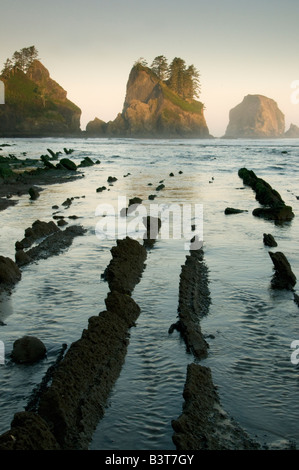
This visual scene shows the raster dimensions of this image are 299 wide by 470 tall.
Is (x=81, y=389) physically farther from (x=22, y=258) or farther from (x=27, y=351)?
(x=22, y=258)

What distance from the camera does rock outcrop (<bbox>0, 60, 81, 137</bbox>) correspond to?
5719 inches

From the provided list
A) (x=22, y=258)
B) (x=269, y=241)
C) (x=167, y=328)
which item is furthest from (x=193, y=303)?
(x=269, y=241)

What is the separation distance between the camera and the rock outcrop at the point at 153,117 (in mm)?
166875

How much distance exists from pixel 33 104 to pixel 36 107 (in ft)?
6.88

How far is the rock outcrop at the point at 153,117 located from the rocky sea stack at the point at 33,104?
1202cm

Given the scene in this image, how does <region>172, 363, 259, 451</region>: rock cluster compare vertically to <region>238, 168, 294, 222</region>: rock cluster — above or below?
below

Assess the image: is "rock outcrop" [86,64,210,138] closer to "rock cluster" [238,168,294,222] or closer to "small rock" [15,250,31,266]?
"rock cluster" [238,168,294,222]

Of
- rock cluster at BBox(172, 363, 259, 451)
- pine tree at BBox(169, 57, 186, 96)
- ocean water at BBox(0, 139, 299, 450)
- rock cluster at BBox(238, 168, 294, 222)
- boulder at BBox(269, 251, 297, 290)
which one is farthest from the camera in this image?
pine tree at BBox(169, 57, 186, 96)

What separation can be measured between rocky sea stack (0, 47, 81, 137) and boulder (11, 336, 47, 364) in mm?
133411

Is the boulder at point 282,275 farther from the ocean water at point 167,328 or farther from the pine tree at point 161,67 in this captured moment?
the pine tree at point 161,67

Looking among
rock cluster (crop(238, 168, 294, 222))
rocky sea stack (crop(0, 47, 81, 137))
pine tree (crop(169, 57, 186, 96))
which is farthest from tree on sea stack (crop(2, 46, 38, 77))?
rock cluster (crop(238, 168, 294, 222))

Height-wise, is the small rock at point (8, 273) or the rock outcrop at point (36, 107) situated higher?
the rock outcrop at point (36, 107)

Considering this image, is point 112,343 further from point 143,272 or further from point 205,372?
point 143,272

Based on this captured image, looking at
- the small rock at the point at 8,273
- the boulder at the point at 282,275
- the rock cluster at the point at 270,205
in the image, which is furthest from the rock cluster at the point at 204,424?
the rock cluster at the point at 270,205
